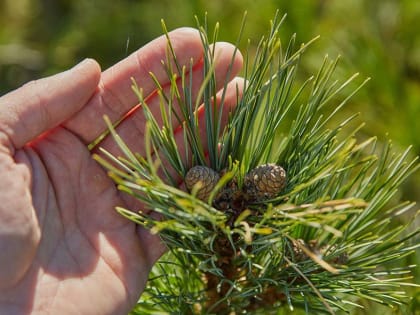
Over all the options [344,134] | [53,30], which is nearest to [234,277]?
[344,134]

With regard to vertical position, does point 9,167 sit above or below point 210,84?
below

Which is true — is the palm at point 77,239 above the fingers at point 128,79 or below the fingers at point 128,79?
below

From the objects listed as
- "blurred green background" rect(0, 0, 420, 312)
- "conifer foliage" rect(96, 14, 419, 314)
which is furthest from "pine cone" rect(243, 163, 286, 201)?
"blurred green background" rect(0, 0, 420, 312)

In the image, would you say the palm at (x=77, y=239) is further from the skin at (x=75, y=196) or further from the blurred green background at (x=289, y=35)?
the blurred green background at (x=289, y=35)

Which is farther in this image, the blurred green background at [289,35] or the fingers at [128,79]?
the blurred green background at [289,35]

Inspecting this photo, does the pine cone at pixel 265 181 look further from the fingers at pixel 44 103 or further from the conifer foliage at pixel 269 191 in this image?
the fingers at pixel 44 103

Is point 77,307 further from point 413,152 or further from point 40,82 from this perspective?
point 413,152

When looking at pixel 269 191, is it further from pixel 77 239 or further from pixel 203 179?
pixel 77 239

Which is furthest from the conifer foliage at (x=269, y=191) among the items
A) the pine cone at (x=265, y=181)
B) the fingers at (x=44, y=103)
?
the fingers at (x=44, y=103)
